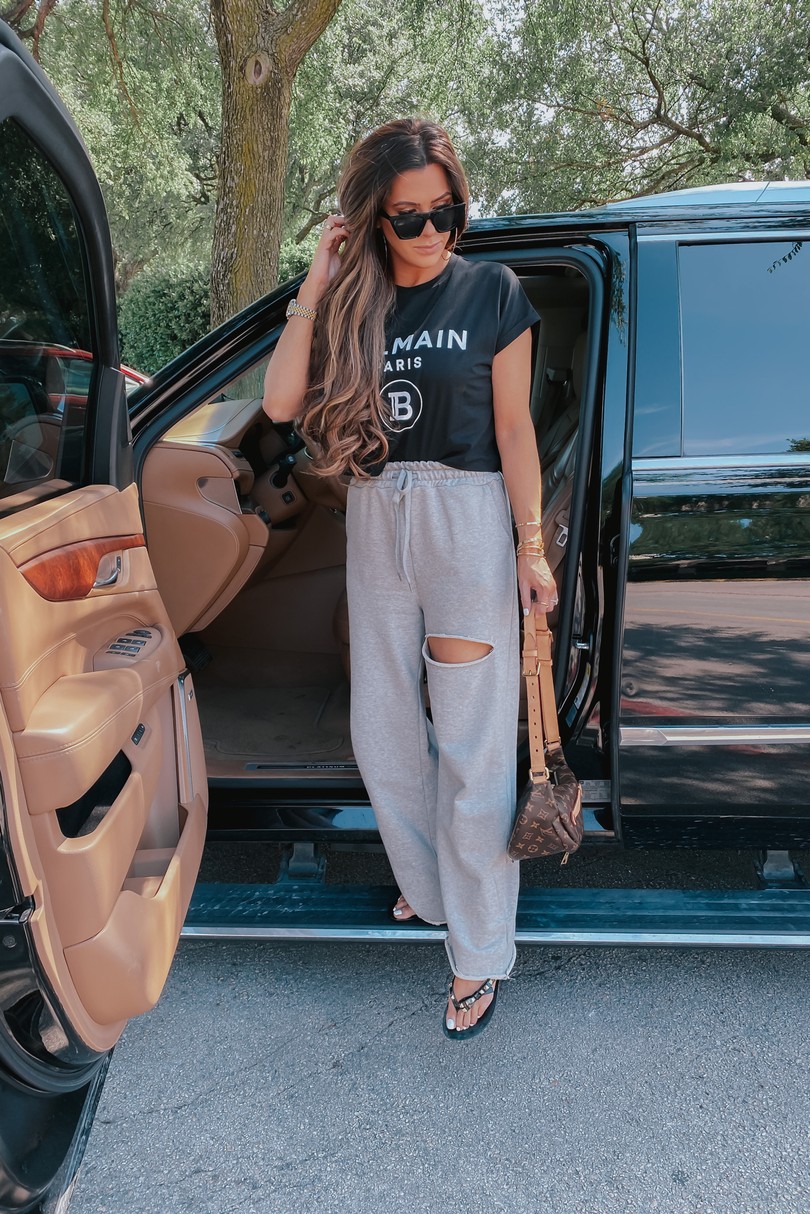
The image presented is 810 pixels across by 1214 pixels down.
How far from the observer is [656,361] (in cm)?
202

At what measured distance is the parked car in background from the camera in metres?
1.42

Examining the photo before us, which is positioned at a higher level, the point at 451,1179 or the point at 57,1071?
the point at 57,1071

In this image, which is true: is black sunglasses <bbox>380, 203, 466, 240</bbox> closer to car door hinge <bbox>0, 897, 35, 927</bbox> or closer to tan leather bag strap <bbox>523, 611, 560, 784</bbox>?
tan leather bag strap <bbox>523, 611, 560, 784</bbox>

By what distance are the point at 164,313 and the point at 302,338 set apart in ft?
42.8

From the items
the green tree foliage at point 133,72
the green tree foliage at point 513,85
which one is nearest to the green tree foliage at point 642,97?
the green tree foliage at point 513,85

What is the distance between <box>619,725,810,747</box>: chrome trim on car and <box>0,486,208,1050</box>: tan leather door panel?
104 cm

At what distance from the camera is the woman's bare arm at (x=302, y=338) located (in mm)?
1790

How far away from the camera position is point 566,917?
2.12 m

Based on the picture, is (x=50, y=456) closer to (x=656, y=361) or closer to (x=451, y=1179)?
(x=656, y=361)

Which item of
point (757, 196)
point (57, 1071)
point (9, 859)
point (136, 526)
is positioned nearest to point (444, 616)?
point (136, 526)

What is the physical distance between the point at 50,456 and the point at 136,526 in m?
0.27

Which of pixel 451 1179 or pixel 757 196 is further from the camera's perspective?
pixel 757 196

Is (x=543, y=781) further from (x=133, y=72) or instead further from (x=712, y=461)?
(x=133, y=72)

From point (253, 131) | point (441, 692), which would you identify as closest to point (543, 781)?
point (441, 692)
